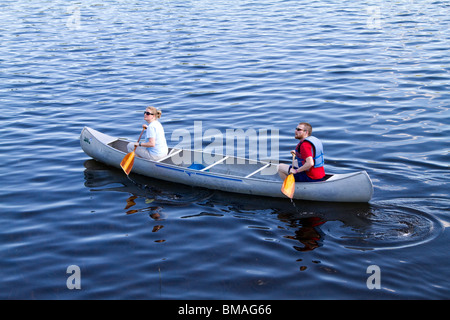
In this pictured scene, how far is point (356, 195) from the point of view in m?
11.3

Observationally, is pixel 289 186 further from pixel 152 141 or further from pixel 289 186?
pixel 152 141

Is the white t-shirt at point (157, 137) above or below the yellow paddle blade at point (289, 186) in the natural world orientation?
above

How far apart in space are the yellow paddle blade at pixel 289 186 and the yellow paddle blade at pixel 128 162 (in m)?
3.87

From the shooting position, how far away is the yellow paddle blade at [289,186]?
37.3 feet

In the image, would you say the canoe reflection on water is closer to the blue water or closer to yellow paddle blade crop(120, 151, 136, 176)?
the blue water

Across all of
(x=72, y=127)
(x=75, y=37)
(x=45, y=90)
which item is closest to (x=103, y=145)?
(x=72, y=127)

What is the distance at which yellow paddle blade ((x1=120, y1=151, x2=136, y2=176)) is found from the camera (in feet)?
43.0

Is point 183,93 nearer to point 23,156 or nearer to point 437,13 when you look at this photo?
point 23,156

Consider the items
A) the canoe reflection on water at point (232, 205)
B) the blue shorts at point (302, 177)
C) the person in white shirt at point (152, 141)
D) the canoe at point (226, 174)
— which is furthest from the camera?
the person in white shirt at point (152, 141)

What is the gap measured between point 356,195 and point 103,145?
650 cm

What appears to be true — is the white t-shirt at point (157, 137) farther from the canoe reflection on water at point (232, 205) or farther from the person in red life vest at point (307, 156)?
the person in red life vest at point (307, 156)

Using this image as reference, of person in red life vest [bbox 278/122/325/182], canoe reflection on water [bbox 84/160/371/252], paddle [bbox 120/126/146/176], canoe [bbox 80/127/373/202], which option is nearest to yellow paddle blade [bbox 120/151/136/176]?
paddle [bbox 120/126/146/176]


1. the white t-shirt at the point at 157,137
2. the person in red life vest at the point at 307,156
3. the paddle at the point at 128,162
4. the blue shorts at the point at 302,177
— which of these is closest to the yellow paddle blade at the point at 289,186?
the person in red life vest at the point at 307,156

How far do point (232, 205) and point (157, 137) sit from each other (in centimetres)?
272
